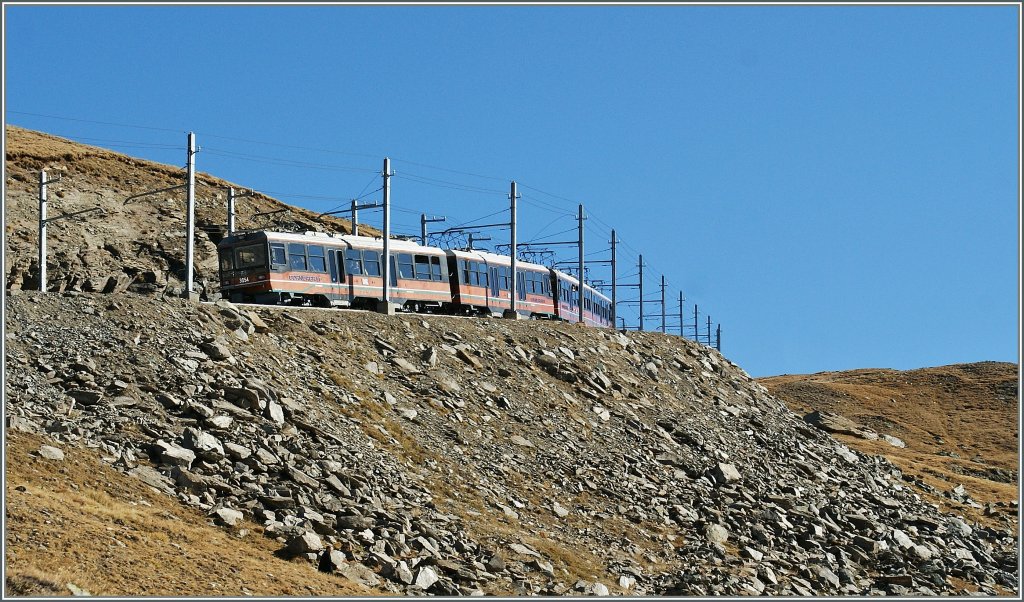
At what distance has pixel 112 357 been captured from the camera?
25703 millimetres

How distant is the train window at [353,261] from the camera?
4228 centimetres

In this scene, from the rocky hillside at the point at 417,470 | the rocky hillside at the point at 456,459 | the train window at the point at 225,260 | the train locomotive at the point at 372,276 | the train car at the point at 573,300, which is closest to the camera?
the rocky hillside at the point at 417,470

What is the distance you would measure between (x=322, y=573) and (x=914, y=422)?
66871mm

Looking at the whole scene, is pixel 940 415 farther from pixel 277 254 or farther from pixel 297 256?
pixel 277 254

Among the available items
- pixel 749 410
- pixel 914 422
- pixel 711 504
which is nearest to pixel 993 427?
pixel 914 422

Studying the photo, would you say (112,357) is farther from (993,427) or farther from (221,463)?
(993,427)

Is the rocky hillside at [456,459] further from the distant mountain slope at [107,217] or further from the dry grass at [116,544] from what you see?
the distant mountain slope at [107,217]

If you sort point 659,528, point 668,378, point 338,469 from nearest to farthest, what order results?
point 338,469
point 659,528
point 668,378

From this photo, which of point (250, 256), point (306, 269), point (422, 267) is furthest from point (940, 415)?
point (250, 256)

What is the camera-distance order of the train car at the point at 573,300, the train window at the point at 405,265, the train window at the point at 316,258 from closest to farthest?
the train window at the point at 316,258 < the train window at the point at 405,265 < the train car at the point at 573,300

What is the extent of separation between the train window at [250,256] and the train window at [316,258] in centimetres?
183

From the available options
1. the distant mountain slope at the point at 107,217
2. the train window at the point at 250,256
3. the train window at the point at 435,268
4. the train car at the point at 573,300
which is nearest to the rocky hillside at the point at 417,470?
→ the train window at the point at 435,268

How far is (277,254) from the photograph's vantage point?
39812 millimetres

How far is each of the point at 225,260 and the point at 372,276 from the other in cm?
566
